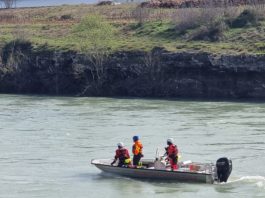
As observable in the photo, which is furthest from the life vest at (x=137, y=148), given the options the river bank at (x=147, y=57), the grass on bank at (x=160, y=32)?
the grass on bank at (x=160, y=32)

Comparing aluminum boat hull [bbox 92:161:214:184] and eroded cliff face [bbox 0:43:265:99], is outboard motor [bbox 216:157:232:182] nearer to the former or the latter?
aluminum boat hull [bbox 92:161:214:184]

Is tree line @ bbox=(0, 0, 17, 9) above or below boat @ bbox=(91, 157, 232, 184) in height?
above

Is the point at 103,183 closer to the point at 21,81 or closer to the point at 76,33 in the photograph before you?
the point at 21,81

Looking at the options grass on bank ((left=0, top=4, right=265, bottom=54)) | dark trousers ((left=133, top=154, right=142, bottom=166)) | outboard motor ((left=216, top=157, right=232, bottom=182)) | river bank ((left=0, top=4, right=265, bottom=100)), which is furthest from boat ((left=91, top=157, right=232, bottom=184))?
grass on bank ((left=0, top=4, right=265, bottom=54))

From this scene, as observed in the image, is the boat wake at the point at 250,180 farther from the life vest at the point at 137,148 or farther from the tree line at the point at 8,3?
the tree line at the point at 8,3

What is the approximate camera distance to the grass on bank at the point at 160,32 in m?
67.9

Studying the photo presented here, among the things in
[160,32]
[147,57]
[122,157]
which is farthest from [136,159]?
[160,32]

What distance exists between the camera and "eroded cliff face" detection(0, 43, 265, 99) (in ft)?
202

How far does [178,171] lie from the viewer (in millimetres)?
32062

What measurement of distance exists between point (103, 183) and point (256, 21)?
43488 millimetres

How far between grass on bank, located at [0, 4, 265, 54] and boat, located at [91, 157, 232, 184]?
104 ft

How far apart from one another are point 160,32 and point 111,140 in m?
34.6

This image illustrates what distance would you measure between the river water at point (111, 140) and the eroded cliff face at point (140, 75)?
362 cm

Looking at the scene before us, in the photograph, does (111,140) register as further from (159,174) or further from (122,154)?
(159,174)
